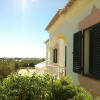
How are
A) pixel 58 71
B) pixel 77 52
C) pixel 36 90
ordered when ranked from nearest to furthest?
pixel 36 90 → pixel 77 52 → pixel 58 71

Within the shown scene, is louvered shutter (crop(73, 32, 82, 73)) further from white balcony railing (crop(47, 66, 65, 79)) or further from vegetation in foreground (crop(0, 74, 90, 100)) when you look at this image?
white balcony railing (crop(47, 66, 65, 79))

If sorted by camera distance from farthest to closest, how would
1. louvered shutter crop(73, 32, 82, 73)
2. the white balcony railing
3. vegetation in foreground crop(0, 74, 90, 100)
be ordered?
the white balcony railing → louvered shutter crop(73, 32, 82, 73) → vegetation in foreground crop(0, 74, 90, 100)

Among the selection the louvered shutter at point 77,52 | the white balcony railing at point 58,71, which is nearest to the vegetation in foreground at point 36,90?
the louvered shutter at point 77,52

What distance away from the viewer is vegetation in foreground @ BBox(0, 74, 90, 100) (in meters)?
1.81

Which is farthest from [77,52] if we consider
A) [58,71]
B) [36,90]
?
[58,71]

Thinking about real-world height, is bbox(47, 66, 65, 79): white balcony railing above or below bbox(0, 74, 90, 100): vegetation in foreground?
below

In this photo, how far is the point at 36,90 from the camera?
1839 millimetres

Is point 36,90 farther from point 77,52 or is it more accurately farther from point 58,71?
point 58,71

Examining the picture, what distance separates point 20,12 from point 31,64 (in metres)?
27.8

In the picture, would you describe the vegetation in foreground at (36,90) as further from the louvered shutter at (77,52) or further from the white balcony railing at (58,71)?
the white balcony railing at (58,71)

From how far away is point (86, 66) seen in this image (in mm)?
3814

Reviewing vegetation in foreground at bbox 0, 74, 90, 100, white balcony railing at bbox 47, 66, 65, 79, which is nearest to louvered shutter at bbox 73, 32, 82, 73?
vegetation in foreground at bbox 0, 74, 90, 100

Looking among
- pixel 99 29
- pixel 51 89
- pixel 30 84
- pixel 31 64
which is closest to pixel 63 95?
pixel 51 89

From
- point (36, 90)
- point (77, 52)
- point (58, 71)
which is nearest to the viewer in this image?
point (36, 90)
